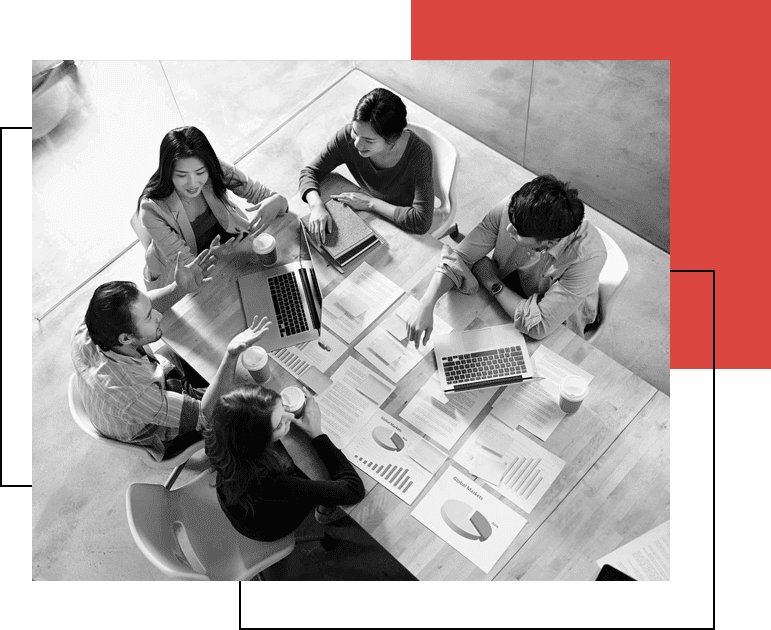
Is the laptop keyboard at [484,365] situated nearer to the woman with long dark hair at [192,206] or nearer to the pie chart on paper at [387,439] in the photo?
the pie chart on paper at [387,439]

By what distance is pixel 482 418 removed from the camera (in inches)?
88.9

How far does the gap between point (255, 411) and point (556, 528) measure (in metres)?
0.96

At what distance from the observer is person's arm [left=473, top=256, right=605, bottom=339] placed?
2312 mm

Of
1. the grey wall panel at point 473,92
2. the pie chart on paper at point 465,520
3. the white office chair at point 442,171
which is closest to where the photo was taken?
the pie chart on paper at point 465,520

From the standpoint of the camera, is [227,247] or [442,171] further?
Answer: [442,171]

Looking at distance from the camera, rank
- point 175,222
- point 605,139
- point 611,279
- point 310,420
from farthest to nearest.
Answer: point 605,139, point 175,222, point 611,279, point 310,420

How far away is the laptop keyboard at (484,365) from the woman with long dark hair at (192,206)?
91cm

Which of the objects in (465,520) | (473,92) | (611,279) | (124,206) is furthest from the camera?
(473,92)

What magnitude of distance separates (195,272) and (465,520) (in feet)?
4.18

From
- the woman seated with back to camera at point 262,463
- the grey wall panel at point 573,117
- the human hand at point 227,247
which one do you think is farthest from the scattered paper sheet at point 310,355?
the grey wall panel at point 573,117

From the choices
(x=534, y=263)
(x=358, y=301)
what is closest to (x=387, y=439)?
(x=358, y=301)

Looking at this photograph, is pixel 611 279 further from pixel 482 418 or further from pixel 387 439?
pixel 387 439

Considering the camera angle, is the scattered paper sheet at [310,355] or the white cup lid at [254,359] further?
the scattered paper sheet at [310,355]

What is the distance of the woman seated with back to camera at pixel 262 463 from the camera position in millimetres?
1976
